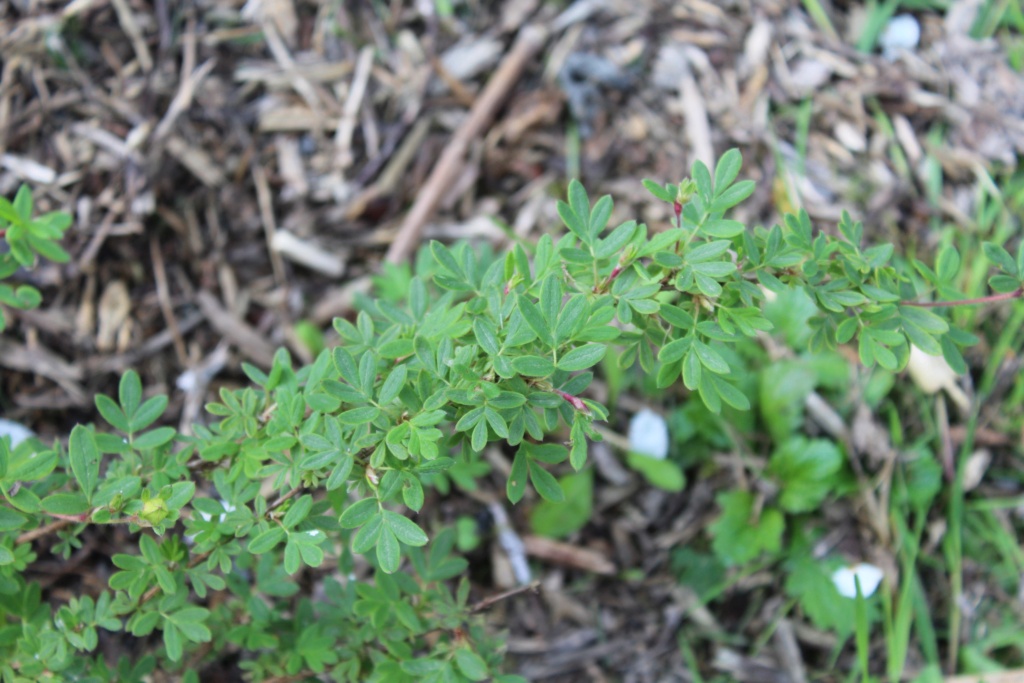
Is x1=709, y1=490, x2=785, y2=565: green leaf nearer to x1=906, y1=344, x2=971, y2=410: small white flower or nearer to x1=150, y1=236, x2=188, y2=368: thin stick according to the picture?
x1=906, y1=344, x2=971, y2=410: small white flower

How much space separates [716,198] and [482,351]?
1.56ft

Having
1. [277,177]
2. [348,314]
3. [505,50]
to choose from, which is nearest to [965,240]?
[505,50]

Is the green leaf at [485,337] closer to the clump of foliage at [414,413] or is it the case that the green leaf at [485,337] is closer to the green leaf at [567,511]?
the clump of foliage at [414,413]

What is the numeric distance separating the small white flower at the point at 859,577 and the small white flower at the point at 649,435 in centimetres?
65

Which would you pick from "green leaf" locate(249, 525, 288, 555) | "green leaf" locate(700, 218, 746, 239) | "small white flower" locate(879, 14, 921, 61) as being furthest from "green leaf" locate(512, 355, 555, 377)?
"small white flower" locate(879, 14, 921, 61)

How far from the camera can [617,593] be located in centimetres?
261

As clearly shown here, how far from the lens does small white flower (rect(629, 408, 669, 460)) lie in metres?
2.66

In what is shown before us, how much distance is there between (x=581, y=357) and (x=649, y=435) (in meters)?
1.53

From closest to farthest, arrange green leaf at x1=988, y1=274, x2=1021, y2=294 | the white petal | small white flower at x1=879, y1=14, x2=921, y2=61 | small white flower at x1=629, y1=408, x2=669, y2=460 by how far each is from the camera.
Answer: green leaf at x1=988, y1=274, x2=1021, y2=294 < the white petal < small white flower at x1=629, y1=408, x2=669, y2=460 < small white flower at x1=879, y1=14, x2=921, y2=61

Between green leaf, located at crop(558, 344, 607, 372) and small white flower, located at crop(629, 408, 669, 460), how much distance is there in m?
1.51

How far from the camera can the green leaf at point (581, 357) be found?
1.20 m

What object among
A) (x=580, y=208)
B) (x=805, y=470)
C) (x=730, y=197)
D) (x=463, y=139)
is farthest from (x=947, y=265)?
(x=463, y=139)

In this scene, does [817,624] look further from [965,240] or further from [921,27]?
[921,27]

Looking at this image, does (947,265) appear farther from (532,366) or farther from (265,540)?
(265,540)
